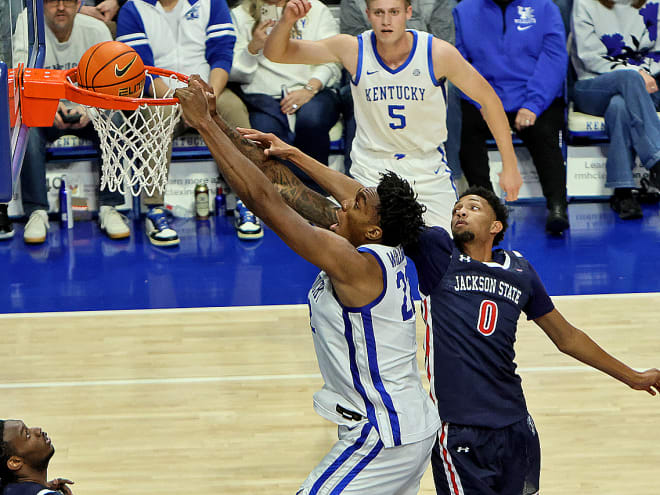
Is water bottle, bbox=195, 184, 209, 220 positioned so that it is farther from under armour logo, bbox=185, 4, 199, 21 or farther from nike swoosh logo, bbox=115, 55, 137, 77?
nike swoosh logo, bbox=115, 55, 137, 77

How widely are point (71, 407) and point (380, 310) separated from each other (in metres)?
2.30

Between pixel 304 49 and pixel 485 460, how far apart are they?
112 inches

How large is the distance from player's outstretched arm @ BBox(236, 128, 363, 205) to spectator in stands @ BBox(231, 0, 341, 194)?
161 inches

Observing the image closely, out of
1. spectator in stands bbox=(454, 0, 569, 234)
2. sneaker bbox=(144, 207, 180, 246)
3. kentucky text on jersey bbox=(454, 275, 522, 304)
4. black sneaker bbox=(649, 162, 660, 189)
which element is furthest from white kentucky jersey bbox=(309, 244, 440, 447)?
black sneaker bbox=(649, 162, 660, 189)

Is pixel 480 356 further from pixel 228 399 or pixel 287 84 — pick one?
pixel 287 84

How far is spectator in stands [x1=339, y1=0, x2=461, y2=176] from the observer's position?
801cm

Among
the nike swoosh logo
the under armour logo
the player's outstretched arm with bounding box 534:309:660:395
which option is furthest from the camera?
the under armour logo

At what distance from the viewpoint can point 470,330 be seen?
3.32 metres

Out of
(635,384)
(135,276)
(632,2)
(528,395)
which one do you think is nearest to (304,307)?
(135,276)

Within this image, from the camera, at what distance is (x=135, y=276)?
6.87m

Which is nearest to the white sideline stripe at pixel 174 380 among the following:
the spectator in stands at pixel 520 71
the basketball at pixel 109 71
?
the basketball at pixel 109 71

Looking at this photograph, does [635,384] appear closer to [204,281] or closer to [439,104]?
[439,104]

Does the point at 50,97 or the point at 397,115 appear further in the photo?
the point at 397,115

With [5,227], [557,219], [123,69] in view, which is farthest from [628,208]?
[123,69]
